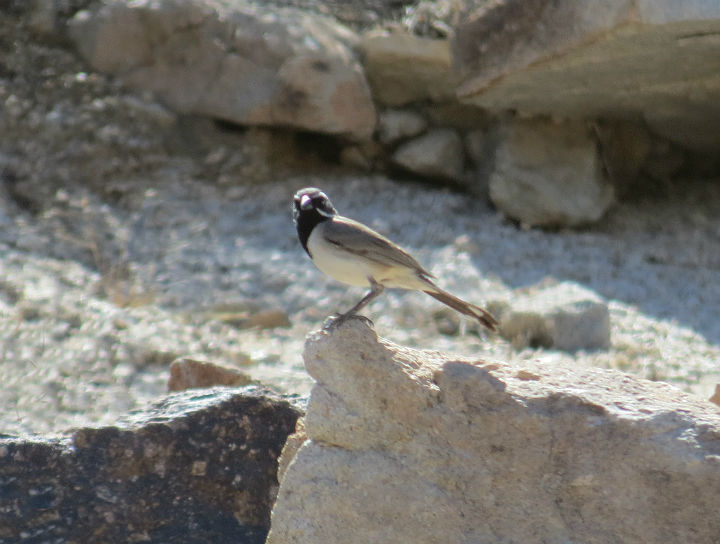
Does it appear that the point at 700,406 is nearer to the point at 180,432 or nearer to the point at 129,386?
the point at 180,432

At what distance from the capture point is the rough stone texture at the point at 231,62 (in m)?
7.75

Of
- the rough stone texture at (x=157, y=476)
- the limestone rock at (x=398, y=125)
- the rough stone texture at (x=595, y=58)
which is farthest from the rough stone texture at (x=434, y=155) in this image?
the rough stone texture at (x=157, y=476)

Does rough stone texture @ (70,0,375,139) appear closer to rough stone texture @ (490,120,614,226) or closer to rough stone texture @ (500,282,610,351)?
rough stone texture @ (490,120,614,226)

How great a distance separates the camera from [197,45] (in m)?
7.96

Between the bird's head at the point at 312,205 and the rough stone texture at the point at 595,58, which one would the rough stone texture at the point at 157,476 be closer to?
the bird's head at the point at 312,205

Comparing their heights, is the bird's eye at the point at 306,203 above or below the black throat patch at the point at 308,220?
above

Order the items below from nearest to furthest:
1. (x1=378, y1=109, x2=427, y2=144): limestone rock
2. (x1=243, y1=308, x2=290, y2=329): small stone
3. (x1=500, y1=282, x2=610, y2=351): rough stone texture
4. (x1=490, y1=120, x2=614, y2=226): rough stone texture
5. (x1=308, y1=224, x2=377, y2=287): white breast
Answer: (x1=308, y1=224, x2=377, y2=287): white breast, (x1=500, y1=282, x2=610, y2=351): rough stone texture, (x1=243, y1=308, x2=290, y2=329): small stone, (x1=490, y1=120, x2=614, y2=226): rough stone texture, (x1=378, y1=109, x2=427, y2=144): limestone rock

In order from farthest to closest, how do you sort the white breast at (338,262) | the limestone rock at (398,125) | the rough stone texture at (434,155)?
the limestone rock at (398,125) → the rough stone texture at (434,155) → the white breast at (338,262)

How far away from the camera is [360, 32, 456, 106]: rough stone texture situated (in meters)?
7.82

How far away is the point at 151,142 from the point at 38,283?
2.04 m

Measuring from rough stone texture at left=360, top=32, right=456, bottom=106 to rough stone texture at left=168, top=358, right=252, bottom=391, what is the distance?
3.85m

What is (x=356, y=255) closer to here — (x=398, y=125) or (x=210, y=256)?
(x=210, y=256)

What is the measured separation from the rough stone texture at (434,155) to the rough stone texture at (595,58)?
587mm

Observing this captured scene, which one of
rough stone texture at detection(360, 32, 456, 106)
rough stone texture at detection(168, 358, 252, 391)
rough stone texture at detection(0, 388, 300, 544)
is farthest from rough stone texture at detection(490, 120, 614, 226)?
rough stone texture at detection(0, 388, 300, 544)
